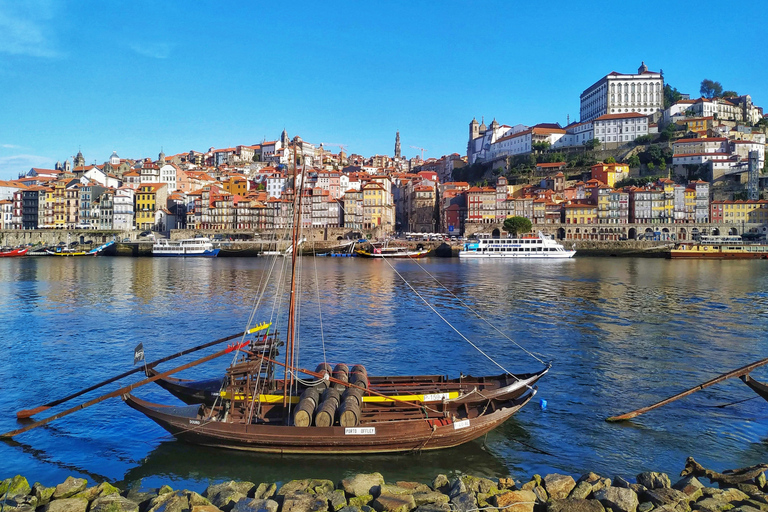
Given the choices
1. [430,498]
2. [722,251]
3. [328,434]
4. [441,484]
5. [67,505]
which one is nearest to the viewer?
[67,505]

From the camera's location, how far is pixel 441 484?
937 cm

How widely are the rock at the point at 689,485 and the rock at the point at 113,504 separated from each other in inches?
344

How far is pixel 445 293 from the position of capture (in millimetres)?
37594

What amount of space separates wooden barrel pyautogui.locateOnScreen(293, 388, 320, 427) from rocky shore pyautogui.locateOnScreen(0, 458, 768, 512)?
5.08ft

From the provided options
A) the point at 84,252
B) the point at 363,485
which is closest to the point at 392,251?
the point at 84,252

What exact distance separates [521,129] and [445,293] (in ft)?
332

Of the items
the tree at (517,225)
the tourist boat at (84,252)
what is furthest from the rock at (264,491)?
the tourist boat at (84,252)

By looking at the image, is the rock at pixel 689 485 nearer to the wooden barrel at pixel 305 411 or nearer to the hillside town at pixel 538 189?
the wooden barrel at pixel 305 411

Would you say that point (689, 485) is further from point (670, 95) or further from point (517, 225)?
point (670, 95)

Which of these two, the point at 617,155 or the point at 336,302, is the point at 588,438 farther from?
the point at 617,155

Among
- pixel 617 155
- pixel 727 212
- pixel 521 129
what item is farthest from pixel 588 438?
pixel 521 129

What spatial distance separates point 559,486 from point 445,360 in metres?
9.72

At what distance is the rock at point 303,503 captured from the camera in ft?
27.4

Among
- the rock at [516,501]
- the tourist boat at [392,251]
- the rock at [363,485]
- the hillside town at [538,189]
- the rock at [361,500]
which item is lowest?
the rock at [361,500]
